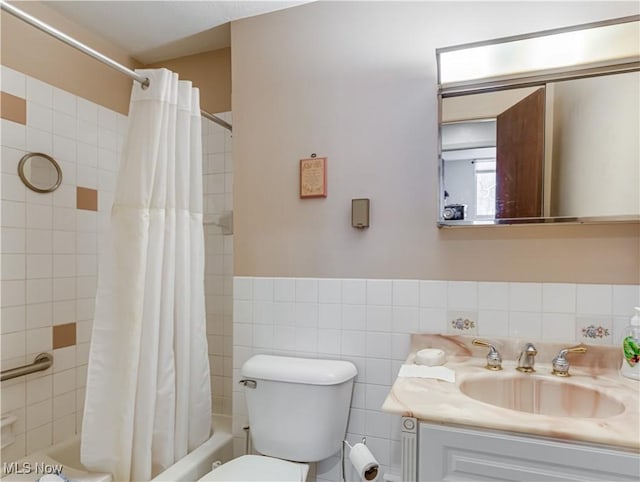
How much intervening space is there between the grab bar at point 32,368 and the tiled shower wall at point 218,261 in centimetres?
74

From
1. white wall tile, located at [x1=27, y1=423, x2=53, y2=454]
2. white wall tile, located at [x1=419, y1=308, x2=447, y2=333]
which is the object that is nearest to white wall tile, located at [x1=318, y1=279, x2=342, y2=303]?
white wall tile, located at [x1=419, y1=308, x2=447, y2=333]

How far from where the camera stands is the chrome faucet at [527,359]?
49.5 inches

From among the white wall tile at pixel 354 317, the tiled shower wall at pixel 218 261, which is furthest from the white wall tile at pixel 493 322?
the tiled shower wall at pixel 218 261

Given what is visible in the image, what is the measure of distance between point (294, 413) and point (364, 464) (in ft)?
1.35

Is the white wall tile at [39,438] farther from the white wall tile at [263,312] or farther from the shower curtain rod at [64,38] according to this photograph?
the shower curtain rod at [64,38]

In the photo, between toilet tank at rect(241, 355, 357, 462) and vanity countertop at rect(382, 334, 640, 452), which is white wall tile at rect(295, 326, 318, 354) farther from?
vanity countertop at rect(382, 334, 640, 452)

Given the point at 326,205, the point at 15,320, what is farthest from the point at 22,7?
the point at 326,205

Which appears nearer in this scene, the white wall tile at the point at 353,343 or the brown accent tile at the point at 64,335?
the white wall tile at the point at 353,343

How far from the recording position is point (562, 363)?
1.22 meters

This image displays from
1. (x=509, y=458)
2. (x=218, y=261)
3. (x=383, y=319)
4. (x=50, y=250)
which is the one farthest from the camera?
(x=218, y=261)

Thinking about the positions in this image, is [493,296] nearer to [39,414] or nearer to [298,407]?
[298,407]

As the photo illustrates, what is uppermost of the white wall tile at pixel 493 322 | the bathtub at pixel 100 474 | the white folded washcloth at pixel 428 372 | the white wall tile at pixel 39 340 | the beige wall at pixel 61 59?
the beige wall at pixel 61 59

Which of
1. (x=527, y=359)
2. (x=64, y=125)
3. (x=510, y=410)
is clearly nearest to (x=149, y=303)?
(x=64, y=125)

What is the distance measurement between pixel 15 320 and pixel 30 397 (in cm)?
35
